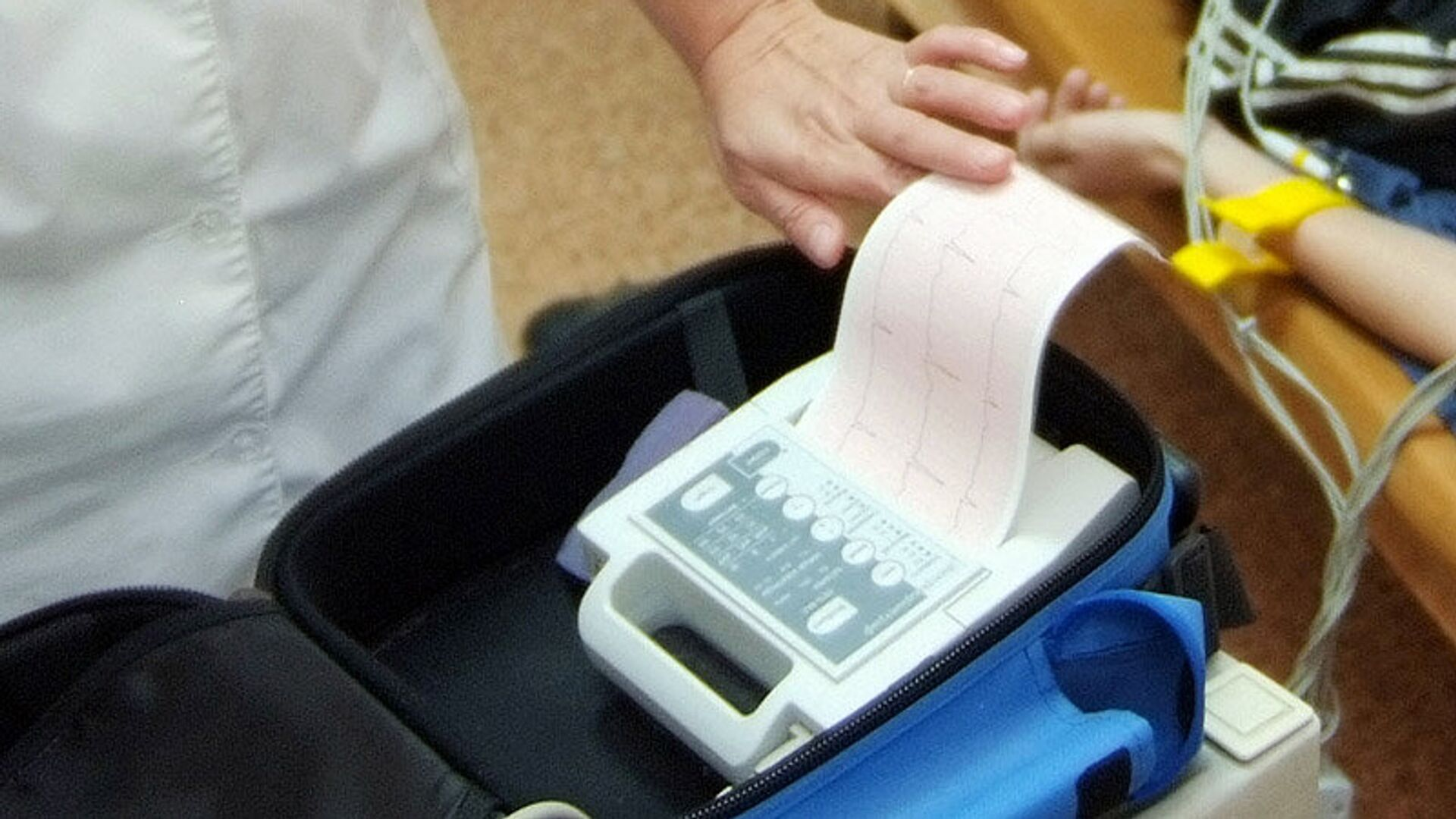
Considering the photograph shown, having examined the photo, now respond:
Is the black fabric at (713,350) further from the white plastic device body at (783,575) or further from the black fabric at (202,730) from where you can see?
the black fabric at (202,730)

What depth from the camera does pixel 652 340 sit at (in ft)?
2.44

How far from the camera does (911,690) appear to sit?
0.56m

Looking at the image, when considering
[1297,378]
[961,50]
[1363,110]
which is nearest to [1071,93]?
[1363,110]

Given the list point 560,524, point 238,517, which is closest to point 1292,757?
point 560,524

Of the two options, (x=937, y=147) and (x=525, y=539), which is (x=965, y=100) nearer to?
(x=937, y=147)

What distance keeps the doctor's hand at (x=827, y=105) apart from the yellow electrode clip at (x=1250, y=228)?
30 centimetres

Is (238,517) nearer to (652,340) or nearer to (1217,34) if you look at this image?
(652,340)

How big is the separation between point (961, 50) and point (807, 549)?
0.27 m

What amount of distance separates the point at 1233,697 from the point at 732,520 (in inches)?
7.8

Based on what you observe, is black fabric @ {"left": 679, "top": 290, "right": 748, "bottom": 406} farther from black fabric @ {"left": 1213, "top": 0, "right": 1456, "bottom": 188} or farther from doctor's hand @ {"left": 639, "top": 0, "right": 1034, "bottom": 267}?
black fabric @ {"left": 1213, "top": 0, "right": 1456, "bottom": 188}

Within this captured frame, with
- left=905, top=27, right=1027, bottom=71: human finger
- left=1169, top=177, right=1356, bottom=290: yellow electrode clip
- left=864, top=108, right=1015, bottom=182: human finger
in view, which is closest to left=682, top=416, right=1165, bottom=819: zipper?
left=864, top=108, right=1015, bottom=182: human finger

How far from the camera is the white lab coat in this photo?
644mm

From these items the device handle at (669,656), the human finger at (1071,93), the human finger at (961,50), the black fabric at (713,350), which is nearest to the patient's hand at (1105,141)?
the human finger at (1071,93)

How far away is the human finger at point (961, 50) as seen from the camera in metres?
0.79
